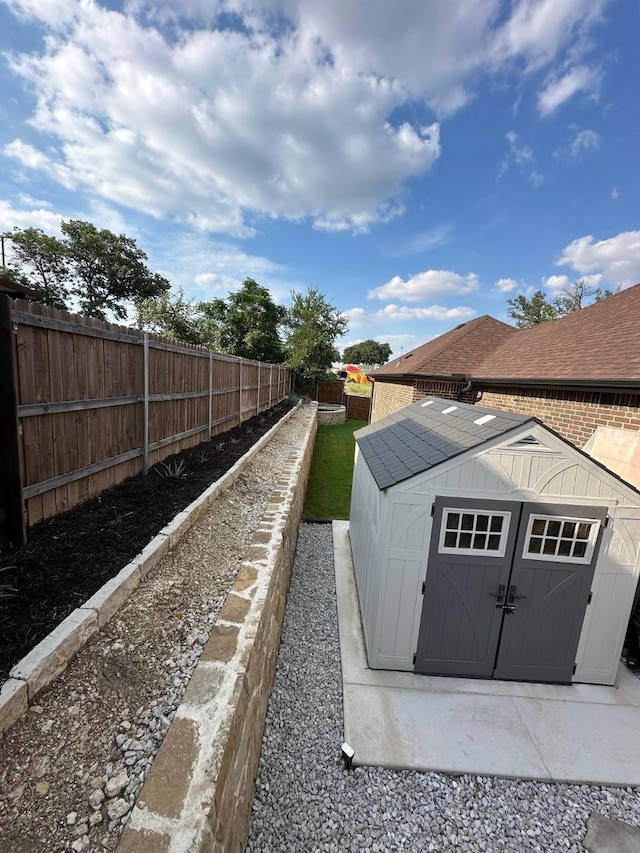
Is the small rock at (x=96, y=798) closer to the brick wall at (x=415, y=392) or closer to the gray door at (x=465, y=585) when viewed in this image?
the gray door at (x=465, y=585)

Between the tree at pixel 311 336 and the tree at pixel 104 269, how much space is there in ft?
50.7

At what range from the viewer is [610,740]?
10.5 feet

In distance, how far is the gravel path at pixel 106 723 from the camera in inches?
56.0

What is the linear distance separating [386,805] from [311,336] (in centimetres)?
2404

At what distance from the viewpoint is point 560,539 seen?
3.50 meters

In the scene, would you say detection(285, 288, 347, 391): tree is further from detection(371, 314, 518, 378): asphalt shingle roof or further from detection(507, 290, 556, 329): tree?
detection(507, 290, 556, 329): tree

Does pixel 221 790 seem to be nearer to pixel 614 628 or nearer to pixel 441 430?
pixel 441 430

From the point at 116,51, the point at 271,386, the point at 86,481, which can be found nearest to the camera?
the point at 86,481

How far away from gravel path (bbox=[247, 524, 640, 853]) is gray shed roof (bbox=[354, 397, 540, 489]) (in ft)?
7.55

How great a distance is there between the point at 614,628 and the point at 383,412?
1293 centimetres

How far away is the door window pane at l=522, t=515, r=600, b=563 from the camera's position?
137 inches

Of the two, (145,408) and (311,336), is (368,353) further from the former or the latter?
(145,408)

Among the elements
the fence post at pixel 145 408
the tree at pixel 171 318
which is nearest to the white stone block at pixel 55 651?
the fence post at pixel 145 408

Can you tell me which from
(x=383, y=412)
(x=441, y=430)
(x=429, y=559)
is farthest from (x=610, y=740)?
(x=383, y=412)
